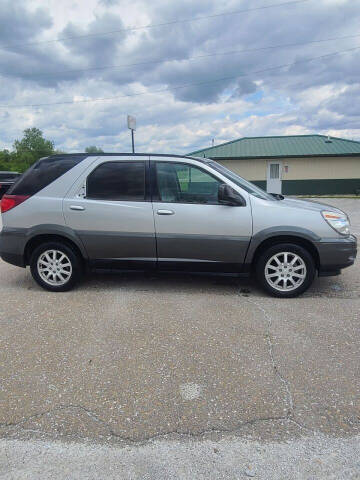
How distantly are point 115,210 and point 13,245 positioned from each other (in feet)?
4.98

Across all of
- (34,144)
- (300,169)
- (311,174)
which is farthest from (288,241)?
(34,144)

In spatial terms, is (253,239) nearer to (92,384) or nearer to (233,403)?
(233,403)

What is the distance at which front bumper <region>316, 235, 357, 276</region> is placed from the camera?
4027mm

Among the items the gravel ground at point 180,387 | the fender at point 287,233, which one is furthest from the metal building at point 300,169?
the gravel ground at point 180,387

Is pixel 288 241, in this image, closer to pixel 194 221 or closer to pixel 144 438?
pixel 194 221

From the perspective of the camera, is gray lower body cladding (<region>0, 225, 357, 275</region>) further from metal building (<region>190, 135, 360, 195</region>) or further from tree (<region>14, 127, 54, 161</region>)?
tree (<region>14, 127, 54, 161</region>)

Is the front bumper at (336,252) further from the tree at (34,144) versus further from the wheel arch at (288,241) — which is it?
the tree at (34,144)

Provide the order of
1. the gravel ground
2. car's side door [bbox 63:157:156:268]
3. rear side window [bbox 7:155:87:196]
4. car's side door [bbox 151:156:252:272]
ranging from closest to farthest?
1. the gravel ground
2. car's side door [bbox 151:156:252:272]
3. car's side door [bbox 63:157:156:268]
4. rear side window [bbox 7:155:87:196]

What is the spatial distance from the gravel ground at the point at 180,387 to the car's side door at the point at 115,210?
0.67m

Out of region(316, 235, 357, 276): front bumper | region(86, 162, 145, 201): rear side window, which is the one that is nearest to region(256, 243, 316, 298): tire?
region(316, 235, 357, 276): front bumper

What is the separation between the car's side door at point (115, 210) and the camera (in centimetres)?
425

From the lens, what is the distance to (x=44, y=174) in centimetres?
441

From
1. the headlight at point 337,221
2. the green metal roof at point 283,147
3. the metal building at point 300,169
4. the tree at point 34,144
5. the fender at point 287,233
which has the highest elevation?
the tree at point 34,144

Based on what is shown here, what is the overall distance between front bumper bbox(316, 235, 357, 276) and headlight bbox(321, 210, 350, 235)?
11 cm
